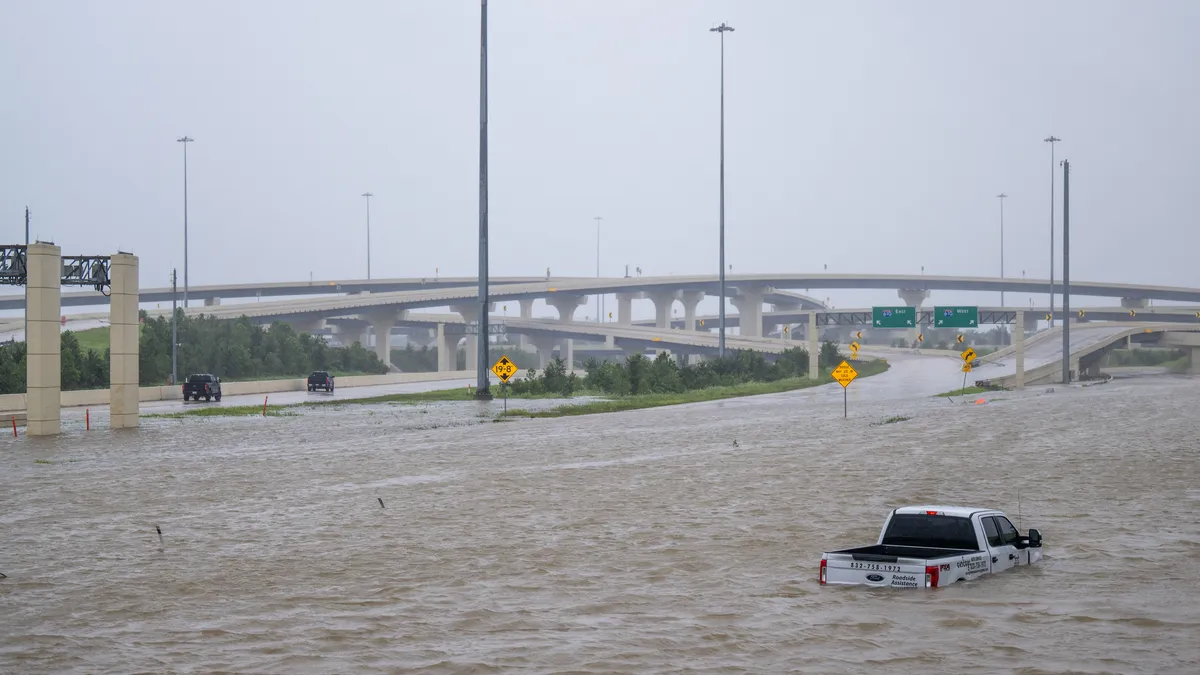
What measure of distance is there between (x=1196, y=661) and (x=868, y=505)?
507 inches

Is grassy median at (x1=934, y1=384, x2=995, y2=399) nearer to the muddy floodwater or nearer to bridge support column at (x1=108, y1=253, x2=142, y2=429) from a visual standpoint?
the muddy floodwater

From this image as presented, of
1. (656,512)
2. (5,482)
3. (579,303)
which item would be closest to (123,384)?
(5,482)

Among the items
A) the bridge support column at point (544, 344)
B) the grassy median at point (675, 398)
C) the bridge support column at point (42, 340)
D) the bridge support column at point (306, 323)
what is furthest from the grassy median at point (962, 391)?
the bridge support column at point (544, 344)

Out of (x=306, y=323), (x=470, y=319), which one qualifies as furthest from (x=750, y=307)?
(x=306, y=323)

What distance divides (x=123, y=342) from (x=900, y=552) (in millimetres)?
38823

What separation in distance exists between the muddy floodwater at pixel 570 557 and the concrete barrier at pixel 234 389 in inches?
907

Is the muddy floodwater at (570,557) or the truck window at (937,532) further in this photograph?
the truck window at (937,532)

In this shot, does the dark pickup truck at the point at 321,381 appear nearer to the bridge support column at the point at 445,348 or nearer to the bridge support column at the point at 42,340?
the bridge support column at the point at 42,340

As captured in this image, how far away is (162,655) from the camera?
13992mm

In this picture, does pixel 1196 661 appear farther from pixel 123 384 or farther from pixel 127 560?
pixel 123 384

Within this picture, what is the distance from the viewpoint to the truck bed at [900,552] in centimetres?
1672

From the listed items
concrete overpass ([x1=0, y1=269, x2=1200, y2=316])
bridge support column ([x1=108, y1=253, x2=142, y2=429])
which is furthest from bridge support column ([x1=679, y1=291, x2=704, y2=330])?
bridge support column ([x1=108, y1=253, x2=142, y2=429])

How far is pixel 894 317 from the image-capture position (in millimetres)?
99938

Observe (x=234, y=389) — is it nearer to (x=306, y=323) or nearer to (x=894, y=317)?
(x=894, y=317)
